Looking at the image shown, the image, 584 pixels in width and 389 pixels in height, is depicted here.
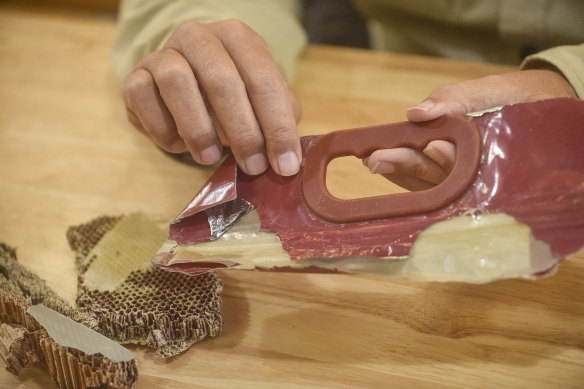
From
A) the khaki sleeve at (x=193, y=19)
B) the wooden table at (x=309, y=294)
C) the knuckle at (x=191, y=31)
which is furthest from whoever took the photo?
the khaki sleeve at (x=193, y=19)

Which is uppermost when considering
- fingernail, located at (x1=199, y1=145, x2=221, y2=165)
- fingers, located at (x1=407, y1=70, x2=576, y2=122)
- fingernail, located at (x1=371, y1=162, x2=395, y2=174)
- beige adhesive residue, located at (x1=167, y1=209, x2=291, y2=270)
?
fingers, located at (x1=407, y1=70, x2=576, y2=122)

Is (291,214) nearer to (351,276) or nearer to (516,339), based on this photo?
(351,276)

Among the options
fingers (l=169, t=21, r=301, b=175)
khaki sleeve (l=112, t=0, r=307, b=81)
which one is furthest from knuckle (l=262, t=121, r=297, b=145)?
khaki sleeve (l=112, t=0, r=307, b=81)

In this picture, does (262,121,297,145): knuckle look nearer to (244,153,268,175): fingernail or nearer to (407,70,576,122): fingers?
(244,153,268,175): fingernail

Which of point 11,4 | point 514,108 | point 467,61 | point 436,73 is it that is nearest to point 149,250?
point 514,108

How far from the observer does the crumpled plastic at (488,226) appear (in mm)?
505

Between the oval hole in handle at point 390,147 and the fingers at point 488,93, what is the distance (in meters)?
0.02

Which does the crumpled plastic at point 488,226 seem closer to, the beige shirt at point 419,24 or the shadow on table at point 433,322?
the shadow on table at point 433,322

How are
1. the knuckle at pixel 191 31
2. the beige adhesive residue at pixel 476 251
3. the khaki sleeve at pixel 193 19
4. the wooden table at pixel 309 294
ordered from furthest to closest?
the khaki sleeve at pixel 193 19 → the knuckle at pixel 191 31 → the wooden table at pixel 309 294 → the beige adhesive residue at pixel 476 251

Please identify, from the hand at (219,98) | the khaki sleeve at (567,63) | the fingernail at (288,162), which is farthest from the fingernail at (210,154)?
the khaki sleeve at (567,63)

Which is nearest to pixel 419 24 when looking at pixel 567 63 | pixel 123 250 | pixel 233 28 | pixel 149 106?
pixel 567 63

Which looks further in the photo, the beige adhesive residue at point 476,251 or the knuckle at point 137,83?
the knuckle at point 137,83

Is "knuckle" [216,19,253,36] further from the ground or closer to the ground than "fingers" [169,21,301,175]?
further from the ground

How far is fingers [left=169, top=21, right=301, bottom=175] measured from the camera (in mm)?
635
